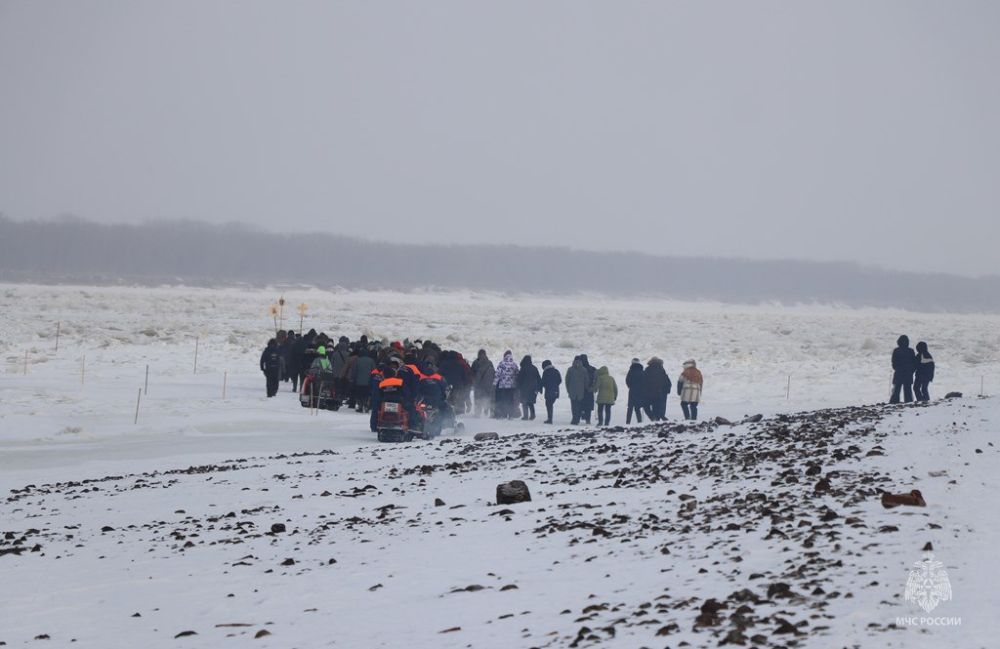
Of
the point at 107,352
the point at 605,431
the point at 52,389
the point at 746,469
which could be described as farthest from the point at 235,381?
the point at 746,469

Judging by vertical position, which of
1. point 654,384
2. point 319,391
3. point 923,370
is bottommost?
point 319,391

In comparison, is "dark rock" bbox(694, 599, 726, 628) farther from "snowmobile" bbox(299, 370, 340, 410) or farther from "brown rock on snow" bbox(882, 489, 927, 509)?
"snowmobile" bbox(299, 370, 340, 410)

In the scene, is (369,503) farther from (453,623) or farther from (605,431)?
(605,431)

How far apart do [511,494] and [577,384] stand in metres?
15.0

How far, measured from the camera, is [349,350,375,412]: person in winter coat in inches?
1083

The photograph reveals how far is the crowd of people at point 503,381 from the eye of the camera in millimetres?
26125

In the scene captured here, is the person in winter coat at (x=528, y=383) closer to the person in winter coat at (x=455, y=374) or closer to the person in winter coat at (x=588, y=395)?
the person in winter coat at (x=455, y=374)

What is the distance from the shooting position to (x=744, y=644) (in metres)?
5.78

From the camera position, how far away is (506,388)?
2791 centimetres

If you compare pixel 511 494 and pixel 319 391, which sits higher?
pixel 511 494

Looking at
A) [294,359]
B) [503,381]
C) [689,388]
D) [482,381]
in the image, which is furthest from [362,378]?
[689,388]

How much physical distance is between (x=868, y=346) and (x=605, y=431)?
170 feet

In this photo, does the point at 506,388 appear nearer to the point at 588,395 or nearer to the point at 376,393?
the point at 588,395

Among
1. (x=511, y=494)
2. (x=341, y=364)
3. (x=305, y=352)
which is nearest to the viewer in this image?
(x=511, y=494)
